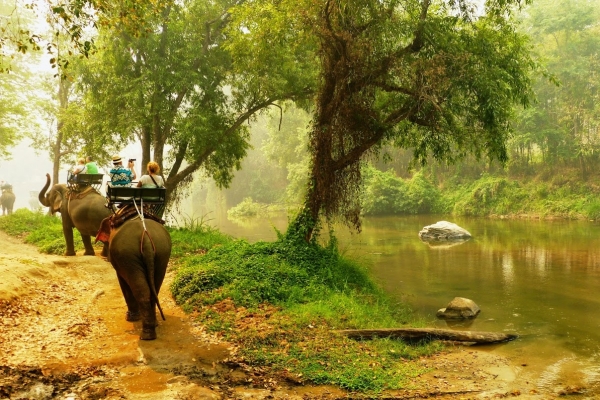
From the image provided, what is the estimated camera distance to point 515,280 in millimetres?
13938

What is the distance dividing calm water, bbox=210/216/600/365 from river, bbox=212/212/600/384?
0.7 inches

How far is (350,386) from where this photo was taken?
5945 millimetres

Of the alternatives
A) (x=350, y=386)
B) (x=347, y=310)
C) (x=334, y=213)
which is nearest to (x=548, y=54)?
(x=334, y=213)

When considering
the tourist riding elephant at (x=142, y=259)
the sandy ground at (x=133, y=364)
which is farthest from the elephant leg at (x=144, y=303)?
the sandy ground at (x=133, y=364)

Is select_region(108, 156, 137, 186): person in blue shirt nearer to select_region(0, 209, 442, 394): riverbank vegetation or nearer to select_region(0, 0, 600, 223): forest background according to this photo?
select_region(0, 209, 442, 394): riverbank vegetation

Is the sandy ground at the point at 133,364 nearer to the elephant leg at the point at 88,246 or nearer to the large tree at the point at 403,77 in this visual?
the elephant leg at the point at 88,246

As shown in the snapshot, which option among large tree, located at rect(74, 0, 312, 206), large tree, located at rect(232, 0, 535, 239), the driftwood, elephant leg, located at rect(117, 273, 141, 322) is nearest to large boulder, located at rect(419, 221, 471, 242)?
large tree, located at rect(74, 0, 312, 206)

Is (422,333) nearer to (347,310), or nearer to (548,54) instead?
(347,310)

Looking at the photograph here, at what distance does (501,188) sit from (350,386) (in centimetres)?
3277

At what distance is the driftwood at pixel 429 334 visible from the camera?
7.86m

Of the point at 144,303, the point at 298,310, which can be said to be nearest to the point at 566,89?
the point at 298,310

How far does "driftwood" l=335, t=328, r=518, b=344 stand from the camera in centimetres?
786

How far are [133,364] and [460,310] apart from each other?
6.82 meters

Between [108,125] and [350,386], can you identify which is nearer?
[350,386]
